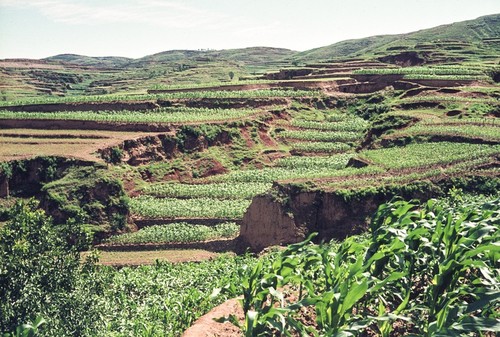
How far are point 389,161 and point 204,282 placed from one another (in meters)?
22.4

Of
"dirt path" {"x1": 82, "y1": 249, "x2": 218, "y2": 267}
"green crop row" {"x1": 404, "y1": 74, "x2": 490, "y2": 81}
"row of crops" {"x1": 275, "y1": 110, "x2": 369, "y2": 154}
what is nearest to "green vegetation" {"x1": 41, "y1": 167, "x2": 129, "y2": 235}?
"dirt path" {"x1": 82, "y1": 249, "x2": 218, "y2": 267}

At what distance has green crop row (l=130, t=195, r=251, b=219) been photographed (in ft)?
132

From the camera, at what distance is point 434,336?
6.34m

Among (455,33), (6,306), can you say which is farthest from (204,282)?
(455,33)

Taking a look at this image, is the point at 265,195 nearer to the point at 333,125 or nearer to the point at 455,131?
the point at 455,131

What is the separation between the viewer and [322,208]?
107 ft

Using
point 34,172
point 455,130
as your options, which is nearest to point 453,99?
point 455,130

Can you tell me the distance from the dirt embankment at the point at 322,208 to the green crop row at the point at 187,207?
6.33 metres

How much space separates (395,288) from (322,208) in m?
23.4

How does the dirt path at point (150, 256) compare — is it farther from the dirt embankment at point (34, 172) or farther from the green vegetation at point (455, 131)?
the green vegetation at point (455, 131)

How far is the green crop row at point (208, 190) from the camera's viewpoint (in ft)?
147

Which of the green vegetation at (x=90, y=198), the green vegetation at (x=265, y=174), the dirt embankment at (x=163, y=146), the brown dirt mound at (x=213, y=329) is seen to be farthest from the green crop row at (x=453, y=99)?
the brown dirt mound at (x=213, y=329)

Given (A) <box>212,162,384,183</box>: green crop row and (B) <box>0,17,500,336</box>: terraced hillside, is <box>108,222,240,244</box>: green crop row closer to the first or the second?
(B) <box>0,17,500,336</box>: terraced hillside

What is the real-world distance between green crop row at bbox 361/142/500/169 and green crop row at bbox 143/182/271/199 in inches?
436
